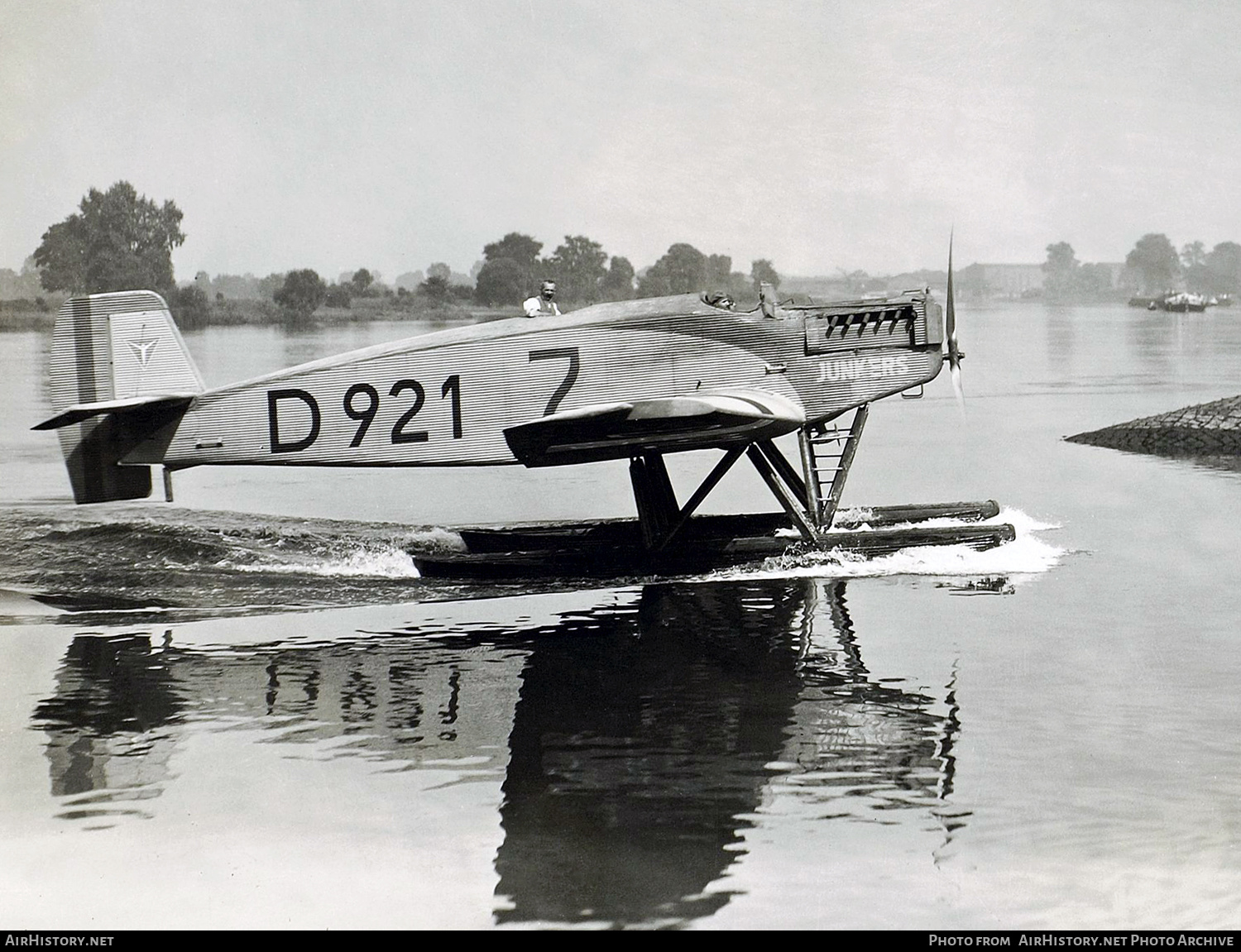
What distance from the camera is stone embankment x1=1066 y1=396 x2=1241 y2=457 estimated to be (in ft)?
63.0

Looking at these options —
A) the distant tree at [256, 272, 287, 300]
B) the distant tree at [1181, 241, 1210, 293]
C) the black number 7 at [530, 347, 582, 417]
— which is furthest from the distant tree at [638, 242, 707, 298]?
the distant tree at [1181, 241, 1210, 293]

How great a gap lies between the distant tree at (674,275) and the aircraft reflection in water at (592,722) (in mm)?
21268

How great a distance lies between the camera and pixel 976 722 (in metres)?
7.45

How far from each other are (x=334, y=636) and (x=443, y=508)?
5.99 m

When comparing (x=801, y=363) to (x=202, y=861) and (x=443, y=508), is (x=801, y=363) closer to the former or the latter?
(x=443, y=508)

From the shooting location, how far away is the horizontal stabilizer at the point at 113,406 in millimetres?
10703

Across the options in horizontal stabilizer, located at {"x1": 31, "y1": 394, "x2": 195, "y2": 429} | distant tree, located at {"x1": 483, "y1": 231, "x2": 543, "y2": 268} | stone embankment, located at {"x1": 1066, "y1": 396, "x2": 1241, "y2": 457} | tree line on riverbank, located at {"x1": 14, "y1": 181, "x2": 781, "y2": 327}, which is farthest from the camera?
distant tree, located at {"x1": 483, "y1": 231, "x2": 543, "y2": 268}

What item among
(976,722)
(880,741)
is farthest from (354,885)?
(976,722)

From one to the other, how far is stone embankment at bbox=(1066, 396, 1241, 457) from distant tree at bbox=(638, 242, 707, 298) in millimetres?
12720

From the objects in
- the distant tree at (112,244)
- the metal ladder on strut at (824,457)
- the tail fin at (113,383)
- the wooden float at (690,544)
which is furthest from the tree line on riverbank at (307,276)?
the wooden float at (690,544)

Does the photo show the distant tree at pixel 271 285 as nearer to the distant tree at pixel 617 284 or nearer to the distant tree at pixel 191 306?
the distant tree at pixel 191 306

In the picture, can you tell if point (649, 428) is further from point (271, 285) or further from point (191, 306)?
point (191, 306)

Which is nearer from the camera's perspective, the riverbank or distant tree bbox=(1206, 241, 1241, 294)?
the riverbank

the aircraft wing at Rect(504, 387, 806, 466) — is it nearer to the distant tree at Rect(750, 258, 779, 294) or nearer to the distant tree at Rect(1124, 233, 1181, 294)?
the distant tree at Rect(750, 258, 779, 294)
